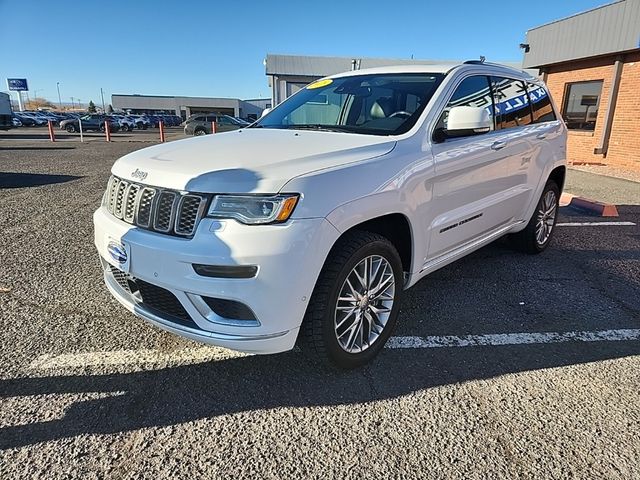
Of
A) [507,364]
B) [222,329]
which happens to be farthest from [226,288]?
[507,364]

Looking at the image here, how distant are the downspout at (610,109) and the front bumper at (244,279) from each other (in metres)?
13.4

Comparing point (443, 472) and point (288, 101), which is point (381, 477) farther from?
point (288, 101)

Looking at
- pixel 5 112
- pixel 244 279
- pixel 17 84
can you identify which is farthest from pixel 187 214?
pixel 17 84

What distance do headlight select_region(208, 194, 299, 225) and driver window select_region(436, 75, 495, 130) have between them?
1.44 meters

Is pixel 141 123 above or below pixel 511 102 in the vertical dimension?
below

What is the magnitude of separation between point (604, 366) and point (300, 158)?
→ 7.66ft

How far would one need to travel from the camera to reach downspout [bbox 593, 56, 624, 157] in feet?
40.3

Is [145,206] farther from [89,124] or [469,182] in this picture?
[89,124]

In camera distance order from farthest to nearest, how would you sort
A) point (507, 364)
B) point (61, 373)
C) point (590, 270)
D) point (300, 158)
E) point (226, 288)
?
point (590, 270), point (507, 364), point (61, 373), point (300, 158), point (226, 288)

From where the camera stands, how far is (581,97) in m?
14.1

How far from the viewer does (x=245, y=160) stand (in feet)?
8.29

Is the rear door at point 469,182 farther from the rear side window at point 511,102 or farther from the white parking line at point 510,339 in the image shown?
the white parking line at point 510,339

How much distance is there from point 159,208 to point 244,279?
65 centimetres

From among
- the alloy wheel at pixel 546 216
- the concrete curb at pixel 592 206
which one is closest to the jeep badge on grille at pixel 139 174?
the alloy wheel at pixel 546 216
